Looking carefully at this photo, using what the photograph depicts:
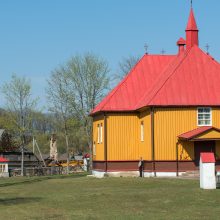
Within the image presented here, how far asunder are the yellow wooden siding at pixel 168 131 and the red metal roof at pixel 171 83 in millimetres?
682

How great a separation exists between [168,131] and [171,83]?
328 cm

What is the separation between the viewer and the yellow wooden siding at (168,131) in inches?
1555

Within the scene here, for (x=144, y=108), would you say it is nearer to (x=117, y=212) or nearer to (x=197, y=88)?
(x=197, y=88)

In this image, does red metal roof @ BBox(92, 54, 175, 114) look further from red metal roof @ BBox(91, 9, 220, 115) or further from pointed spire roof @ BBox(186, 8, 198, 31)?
pointed spire roof @ BBox(186, 8, 198, 31)

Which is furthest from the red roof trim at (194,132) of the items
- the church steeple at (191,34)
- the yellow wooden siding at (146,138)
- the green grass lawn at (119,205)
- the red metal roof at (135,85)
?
the green grass lawn at (119,205)

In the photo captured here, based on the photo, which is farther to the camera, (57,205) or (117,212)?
(57,205)

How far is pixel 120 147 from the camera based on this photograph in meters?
42.2

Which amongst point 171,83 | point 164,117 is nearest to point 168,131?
point 164,117

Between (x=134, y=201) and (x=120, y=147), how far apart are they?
20138 mm

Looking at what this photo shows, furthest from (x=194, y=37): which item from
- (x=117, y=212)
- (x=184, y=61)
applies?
(x=117, y=212)

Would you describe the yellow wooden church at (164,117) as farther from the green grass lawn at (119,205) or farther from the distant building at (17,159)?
the distant building at (17,159)

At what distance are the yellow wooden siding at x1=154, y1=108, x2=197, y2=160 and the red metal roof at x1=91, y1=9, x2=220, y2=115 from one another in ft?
2.24

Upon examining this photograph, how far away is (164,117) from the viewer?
130 feet

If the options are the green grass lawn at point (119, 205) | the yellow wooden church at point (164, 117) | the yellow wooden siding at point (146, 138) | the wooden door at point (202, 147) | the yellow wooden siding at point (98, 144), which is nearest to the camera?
the green grass lawn at point (119, 205)
